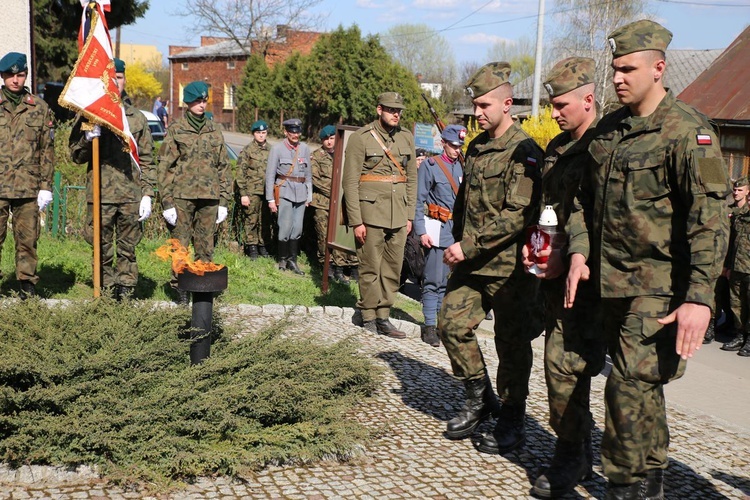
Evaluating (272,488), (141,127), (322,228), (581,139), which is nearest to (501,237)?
(581,139)

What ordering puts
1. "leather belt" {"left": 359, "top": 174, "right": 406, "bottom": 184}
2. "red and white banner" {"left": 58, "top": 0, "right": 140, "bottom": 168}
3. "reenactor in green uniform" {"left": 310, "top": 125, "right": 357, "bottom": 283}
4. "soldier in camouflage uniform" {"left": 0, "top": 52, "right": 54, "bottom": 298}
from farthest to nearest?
"reenactor in green uniform" {"left": 310, "top": 125, "right": 357, "bottom": 283} < "leather belt" {"left": 359, "top": 174, "right": 406, "bottom": 184} < "soldier in camouflage uniform" {"left": 0, "top": 52, "right": 54, "bottom": 298} < "red and white banner" {"left": 58, "top": 0, "right": 140, "bottom": 168}

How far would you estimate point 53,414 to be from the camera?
15.2 ft

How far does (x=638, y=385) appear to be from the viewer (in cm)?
393

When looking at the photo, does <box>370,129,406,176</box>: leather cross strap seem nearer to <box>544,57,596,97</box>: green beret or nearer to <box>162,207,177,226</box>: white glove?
<box>162,207,177,226</box>: white glove

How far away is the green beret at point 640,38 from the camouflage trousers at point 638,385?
1148 millimetres

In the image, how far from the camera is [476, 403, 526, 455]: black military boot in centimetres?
510

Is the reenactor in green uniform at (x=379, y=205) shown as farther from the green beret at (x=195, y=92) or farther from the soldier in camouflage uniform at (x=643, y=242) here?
the soldier in camouflage uniform at (x=643, y=242)

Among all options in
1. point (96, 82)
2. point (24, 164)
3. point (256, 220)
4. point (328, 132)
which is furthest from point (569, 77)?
point (256, 220)

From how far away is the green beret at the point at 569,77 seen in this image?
4.53m

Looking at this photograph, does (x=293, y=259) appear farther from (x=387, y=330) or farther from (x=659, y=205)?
(x=659, y=205)

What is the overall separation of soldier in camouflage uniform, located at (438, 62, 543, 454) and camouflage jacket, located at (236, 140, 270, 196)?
310 inches

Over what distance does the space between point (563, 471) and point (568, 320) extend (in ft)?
2.63

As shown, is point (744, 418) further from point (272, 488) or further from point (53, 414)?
point (53, 414)

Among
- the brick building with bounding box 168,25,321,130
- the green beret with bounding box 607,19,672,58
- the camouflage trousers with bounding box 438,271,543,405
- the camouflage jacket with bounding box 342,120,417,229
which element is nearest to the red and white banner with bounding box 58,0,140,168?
the camouflage jacket with bounding box 342,120,417,229
